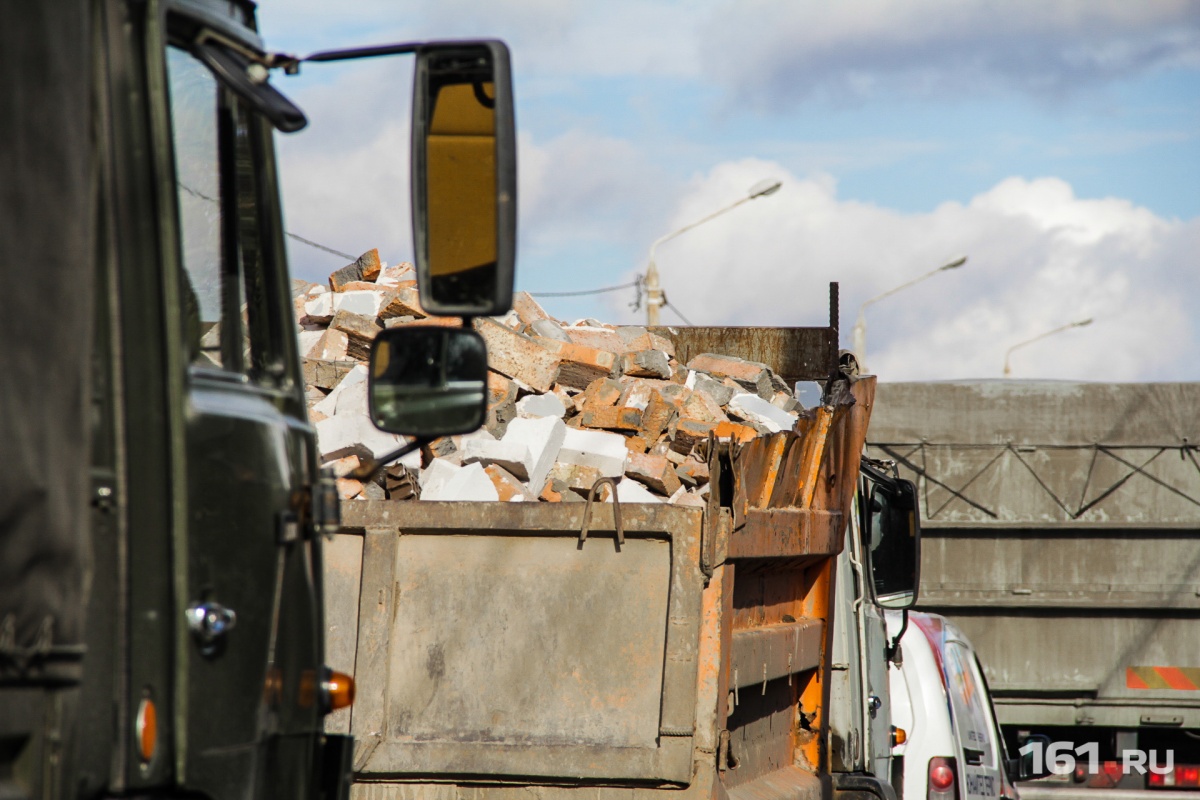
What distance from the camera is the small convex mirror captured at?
2320 millimetres

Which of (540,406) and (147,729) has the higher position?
(540,406)

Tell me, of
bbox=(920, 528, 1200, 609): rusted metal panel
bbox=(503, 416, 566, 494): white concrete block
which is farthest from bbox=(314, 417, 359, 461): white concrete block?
bbox=(920, 528, 1200, 609): rusted metal panel

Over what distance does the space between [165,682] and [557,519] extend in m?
2.16

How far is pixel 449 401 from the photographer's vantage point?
2332 millimetres

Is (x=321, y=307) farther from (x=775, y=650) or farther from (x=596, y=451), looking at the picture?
(x=775, y=650)

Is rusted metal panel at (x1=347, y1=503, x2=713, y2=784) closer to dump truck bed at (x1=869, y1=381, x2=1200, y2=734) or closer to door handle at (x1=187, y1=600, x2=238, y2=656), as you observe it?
door handle at (x1=187, y1=600, x2=238, y2=656)

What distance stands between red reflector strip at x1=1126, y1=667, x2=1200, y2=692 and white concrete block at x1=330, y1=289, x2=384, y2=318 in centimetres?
793

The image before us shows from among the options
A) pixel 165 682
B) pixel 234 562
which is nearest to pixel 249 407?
pixel 234 562

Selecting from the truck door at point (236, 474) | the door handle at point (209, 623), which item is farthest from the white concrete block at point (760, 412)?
the door handle at point (209, 623)

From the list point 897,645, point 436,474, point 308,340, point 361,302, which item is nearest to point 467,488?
point 436,474

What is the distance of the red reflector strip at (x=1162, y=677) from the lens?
1184 centimetres

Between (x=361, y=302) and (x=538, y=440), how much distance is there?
1639 millimetres

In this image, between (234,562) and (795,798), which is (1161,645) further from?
(234,562)

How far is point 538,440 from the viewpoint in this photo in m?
5.00
